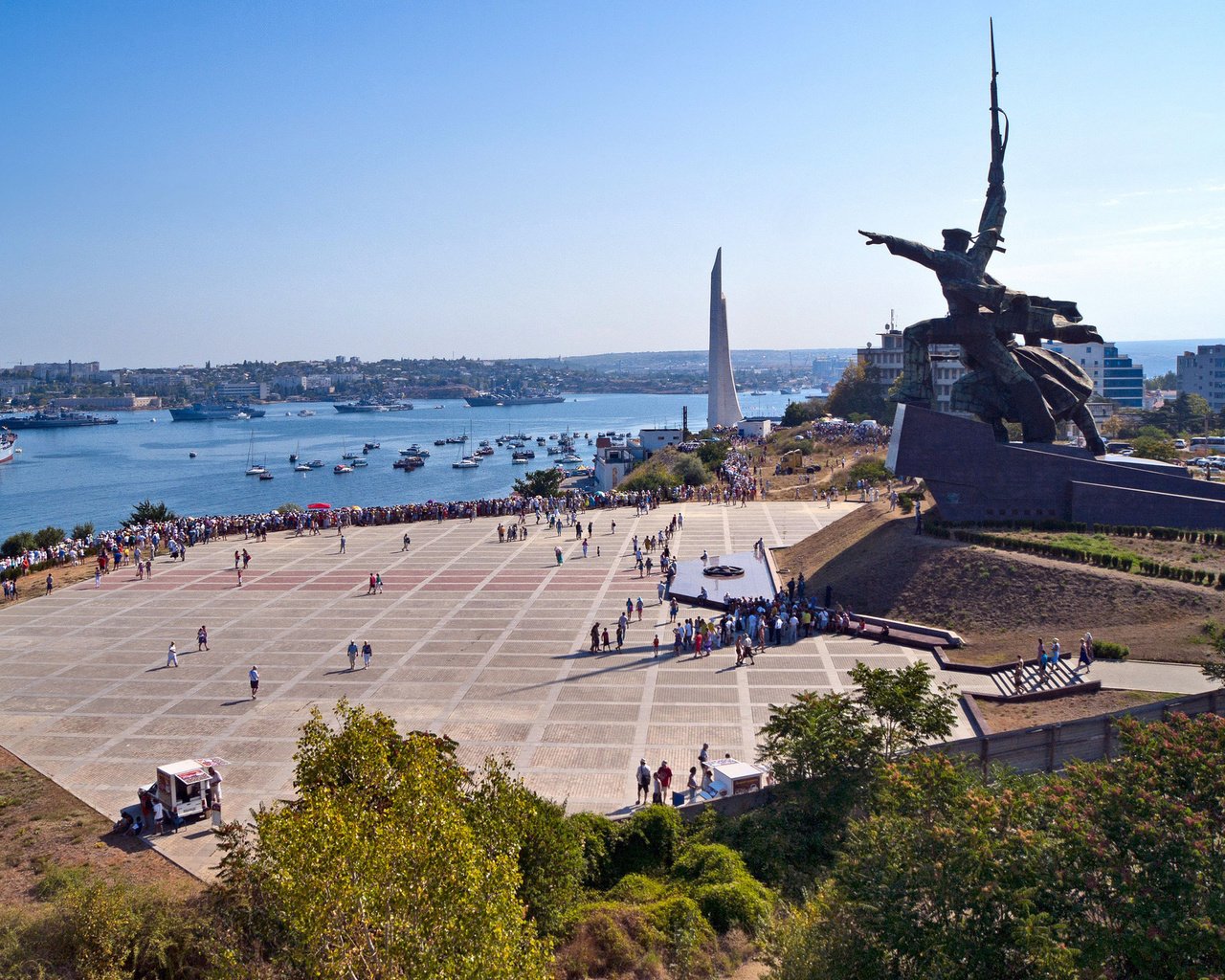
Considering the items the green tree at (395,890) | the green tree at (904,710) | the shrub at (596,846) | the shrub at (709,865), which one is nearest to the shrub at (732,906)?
the shrub at (709,865)

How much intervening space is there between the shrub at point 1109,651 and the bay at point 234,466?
5519cm

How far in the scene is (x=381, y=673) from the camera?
19.6 metres

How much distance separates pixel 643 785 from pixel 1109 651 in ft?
31.2

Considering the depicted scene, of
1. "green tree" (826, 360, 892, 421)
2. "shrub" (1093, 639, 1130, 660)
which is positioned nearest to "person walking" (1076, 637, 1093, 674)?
"shrub" (1093, 639, 1130, 660)

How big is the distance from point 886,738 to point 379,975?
7.53 meters

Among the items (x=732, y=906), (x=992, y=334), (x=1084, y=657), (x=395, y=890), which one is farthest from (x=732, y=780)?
(x=992, y=334)

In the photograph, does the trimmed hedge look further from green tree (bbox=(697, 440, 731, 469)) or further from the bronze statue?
green tree (bbox=(697, 440, 731, 469))

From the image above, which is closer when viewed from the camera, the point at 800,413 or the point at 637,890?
the point at 637,890

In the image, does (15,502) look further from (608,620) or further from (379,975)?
(379,975)

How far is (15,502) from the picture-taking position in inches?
2820

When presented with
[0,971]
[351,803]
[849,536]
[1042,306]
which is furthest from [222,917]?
[1042,306]

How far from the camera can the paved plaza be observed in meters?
15.4

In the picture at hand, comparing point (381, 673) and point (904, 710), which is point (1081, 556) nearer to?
point (904, 710)

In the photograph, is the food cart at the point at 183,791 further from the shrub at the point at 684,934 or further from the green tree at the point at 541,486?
the green tree at the point at 541,486
